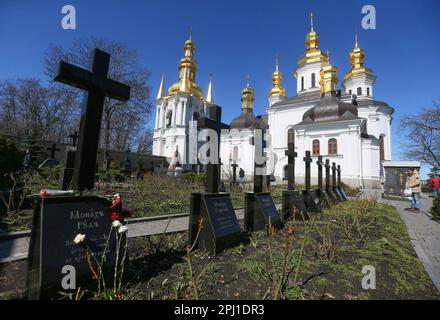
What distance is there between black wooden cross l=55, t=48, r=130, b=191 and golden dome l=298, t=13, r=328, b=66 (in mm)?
39188

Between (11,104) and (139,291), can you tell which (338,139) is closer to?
(139,291)

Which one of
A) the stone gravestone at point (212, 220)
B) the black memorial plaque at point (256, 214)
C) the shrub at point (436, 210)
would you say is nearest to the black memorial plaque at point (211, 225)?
the stone gravestone at point (212, 220)

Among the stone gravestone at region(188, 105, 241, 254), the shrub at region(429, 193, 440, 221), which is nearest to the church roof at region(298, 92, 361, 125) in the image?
the shrub at region(429, 193, 440, 221)

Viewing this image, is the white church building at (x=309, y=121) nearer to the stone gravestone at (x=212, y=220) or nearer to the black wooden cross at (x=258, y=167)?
the black wooden cross at (x=258, y=167)

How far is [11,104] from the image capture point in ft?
83.6

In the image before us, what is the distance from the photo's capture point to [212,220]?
361 cm

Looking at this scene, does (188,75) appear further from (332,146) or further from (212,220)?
(212,220)

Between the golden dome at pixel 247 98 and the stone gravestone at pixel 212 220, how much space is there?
123ft

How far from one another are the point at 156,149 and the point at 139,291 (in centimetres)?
4083

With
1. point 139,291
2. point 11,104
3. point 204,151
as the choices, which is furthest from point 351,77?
point 11,104

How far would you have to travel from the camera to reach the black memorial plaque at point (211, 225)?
139 inches

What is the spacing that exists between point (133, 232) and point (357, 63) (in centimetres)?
4251

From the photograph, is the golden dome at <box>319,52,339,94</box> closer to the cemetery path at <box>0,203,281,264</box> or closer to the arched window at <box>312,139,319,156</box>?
the arched window at <box>312,139,319,156</box>

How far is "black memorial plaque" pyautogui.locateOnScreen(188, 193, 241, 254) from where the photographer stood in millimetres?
3525
